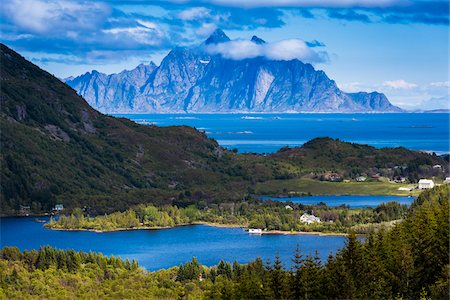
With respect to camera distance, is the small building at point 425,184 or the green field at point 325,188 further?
the green field at point 325,188

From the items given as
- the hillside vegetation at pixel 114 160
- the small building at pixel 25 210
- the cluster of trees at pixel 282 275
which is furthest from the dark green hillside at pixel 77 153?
the cluster of trees at pixel 282 275

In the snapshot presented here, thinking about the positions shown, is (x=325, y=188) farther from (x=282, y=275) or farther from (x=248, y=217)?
(x=282, y=275)

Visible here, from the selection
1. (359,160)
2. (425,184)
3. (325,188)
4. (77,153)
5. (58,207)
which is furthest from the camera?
(359,160)

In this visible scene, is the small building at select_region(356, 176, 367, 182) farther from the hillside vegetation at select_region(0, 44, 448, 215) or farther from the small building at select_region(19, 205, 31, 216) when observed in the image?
the small building at select_region(19, 205, 31, 216)

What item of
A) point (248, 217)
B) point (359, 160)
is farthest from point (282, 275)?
point (359, 160)

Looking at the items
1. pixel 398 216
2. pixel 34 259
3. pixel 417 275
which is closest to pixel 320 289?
pixel 417 275

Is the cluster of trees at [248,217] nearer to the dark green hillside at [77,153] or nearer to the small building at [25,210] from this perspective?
the small building at [25,210]
